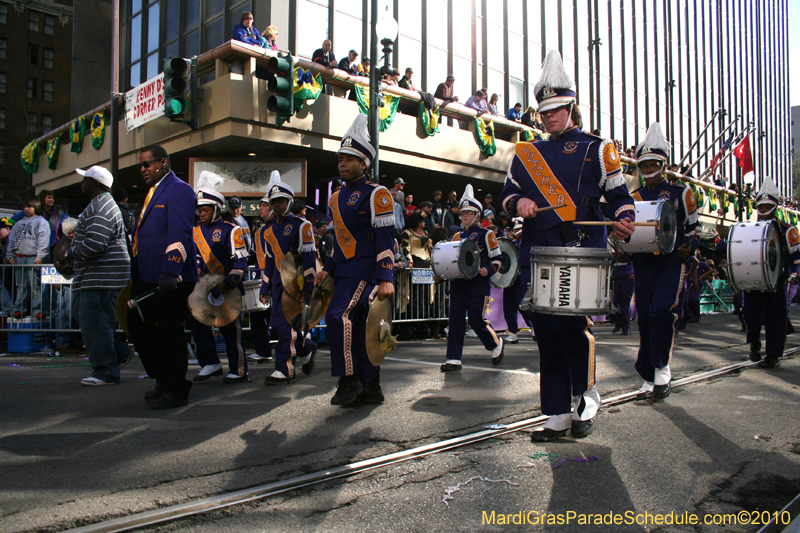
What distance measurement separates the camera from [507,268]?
38.1ft

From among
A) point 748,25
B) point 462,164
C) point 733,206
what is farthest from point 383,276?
point 748,25

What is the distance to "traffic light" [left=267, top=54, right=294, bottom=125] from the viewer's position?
568 inches

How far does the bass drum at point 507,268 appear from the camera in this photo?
11383 millimetres

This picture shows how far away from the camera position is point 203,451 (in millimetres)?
3965

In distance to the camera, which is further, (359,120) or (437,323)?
(437,323)

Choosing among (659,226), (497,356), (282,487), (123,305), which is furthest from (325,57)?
(282,487)

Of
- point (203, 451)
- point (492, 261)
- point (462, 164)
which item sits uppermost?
point (462, 164)

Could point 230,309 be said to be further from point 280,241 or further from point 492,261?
point 492,261

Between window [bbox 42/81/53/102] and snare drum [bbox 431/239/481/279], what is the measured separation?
62.9 meters

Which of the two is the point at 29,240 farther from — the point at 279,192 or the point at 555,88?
the point at 555,88

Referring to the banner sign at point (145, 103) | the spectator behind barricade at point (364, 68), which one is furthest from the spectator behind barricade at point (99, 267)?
the spectator behind barricade at point (364, 68)

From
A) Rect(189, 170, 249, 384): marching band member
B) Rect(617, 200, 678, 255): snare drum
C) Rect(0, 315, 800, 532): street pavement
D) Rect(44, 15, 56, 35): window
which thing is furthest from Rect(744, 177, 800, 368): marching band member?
Rect(44, 15, 56, 35): window

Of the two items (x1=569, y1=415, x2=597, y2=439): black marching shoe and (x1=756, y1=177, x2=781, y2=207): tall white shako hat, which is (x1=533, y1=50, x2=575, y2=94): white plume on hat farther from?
(x1=756, y1=177, x2=781, y2=207): tall white shako hat

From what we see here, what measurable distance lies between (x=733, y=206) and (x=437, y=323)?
35223 millimetres
